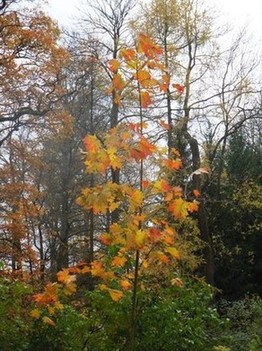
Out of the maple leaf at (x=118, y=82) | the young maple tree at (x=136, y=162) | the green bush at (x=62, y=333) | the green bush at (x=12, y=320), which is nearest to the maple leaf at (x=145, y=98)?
the young maple tree at (x=136, y=162)

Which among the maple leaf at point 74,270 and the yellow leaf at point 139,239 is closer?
the yellow leaf at point 139,239

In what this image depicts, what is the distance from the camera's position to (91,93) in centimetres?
1822

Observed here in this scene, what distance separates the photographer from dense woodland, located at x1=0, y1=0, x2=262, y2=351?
3021 millimetres

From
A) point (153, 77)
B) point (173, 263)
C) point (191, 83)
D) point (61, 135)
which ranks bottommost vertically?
point (173, 263)

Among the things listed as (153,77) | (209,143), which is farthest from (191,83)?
(153,77)

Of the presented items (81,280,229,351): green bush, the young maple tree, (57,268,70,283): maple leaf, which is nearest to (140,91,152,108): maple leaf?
the young maple tree

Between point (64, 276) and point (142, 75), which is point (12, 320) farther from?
point (142, 75)

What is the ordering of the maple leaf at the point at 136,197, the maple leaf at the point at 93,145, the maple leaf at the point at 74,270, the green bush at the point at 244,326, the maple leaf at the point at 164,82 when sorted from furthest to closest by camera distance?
the green bush at the point at 244,326 → the maple leaf at the point at 74,270 → the maple leaf at the point at 164,82 → the maple leaf at the point at 136,197 → the maple leaf at the point at 93,145

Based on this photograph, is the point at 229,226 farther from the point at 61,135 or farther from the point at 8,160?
the point at 8,160

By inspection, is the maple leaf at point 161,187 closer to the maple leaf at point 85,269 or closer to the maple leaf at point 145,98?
the maple leaf at point 145,98

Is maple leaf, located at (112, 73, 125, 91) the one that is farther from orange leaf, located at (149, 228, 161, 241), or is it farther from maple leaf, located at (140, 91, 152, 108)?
orange leaf, located at (149, 228, 161, 241)

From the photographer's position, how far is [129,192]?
2.89 metres

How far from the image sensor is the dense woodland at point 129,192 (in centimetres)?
302

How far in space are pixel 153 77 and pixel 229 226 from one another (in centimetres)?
1435
